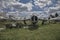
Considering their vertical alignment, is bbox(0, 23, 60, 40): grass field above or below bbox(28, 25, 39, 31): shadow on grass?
below

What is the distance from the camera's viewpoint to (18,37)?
13.3 feet

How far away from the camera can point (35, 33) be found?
161 inches

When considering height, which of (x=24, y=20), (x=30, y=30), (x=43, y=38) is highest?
(x=24, y=20)

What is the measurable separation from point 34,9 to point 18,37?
3.31ft

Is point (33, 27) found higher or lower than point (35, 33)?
higher

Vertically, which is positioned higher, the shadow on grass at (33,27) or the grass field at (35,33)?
the shadow on grass at (33,27)

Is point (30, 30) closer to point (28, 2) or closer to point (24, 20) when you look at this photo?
point (24, 20)

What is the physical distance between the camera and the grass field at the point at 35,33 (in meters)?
4.05

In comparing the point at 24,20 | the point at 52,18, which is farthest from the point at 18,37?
the point at 52,18

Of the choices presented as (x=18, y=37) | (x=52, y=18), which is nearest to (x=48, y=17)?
(x=52, y=18)

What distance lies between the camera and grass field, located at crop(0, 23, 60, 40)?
13.3 feet

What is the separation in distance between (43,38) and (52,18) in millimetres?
682

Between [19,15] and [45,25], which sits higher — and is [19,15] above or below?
above

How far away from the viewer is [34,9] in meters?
4.24
